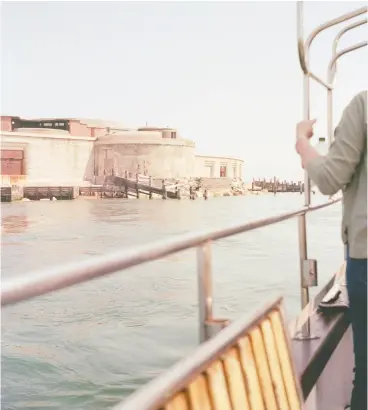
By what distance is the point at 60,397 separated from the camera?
26.5 feet

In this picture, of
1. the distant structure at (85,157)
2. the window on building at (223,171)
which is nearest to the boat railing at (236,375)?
the distant structure at (85,157)

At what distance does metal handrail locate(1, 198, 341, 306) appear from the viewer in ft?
2.20

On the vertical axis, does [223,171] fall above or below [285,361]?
above

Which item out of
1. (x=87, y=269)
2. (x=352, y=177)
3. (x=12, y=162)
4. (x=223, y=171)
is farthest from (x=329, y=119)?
(x=223, y=171)

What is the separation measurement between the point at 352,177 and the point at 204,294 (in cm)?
45

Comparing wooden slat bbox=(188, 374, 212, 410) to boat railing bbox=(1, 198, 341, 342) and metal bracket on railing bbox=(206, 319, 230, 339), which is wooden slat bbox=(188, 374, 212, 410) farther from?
metal bracket on railing bbox=(206, 319, 230, 339)

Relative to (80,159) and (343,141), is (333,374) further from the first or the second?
(80,159)

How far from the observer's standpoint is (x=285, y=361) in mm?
1394

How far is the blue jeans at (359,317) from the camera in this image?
55.9 inches

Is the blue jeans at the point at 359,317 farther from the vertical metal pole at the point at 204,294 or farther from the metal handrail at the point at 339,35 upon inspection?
the metal handrail at the point at 339,35

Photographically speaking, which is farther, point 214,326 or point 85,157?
point 85,157

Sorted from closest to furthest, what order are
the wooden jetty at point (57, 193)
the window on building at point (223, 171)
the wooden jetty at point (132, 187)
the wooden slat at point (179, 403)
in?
the wooden slat at point (179, 403) < the wooden jetty at point (57, 193) < the wooden jetty at point (132, 187) < the window on building at point (223, 171)

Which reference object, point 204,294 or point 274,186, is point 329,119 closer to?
point 204,294

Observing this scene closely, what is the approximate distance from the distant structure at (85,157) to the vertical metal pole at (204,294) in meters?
54.9
